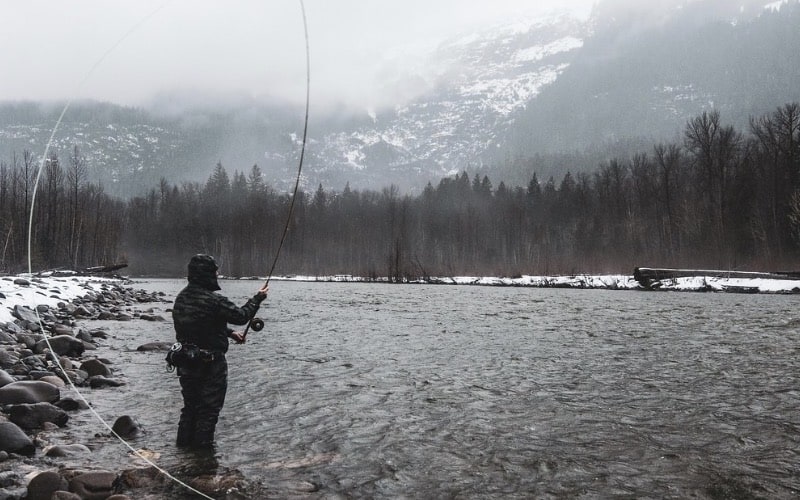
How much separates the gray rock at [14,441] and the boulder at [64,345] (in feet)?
20.4

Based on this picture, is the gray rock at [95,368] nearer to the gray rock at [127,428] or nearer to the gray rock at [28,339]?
the gray rock at [28,339]

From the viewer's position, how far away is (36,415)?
21.5ft

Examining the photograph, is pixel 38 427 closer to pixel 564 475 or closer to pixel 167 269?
pixel 564 475

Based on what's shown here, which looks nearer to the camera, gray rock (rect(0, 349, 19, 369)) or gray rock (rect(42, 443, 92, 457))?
gray rock (rect(42, 443, 92, 457))

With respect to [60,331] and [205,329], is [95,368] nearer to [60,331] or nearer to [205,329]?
[60,331]

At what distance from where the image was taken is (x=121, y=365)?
36.2ft

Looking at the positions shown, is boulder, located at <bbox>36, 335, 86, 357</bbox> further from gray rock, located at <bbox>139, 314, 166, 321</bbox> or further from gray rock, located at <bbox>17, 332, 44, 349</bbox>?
gray rock, located at <bbox>139, 314, 166, 321</bbox>

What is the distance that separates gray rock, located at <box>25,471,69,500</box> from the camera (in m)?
4.27

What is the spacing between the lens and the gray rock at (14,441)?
212 inches

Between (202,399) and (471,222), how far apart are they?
90.7 metres

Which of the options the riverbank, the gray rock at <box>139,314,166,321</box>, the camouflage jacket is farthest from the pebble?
the riverbank

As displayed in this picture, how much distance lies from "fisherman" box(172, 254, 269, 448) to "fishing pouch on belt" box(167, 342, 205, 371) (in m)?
0.01

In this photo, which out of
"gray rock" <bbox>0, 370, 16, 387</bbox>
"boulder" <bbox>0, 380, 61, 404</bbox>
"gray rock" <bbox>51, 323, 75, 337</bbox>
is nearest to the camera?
"boulder" <bbox>0, 380, 61, 404</bbox>

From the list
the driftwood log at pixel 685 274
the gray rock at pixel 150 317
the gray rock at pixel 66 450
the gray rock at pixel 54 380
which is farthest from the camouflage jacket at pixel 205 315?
the driftwood log at pixel 685 274
